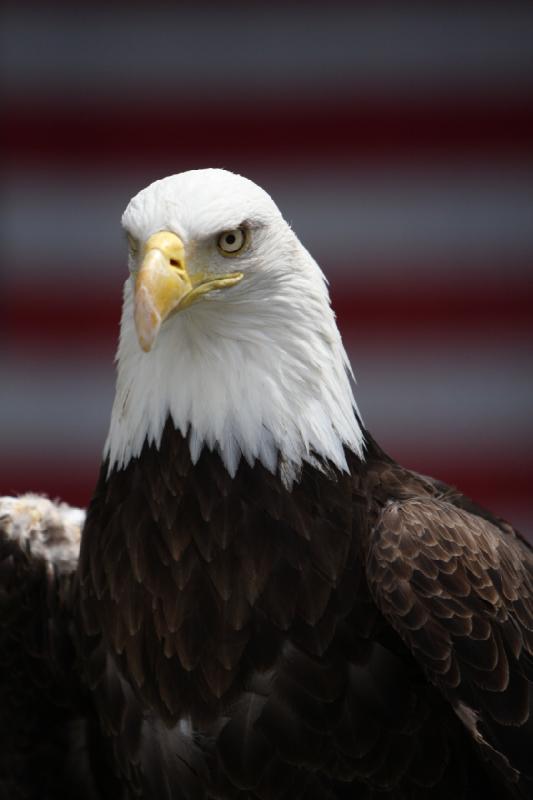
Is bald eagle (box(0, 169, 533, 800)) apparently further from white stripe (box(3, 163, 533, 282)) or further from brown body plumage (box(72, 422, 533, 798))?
white stripe (box(3, 163, 533, 282))

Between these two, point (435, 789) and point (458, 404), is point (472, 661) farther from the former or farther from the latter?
point (458, 404)

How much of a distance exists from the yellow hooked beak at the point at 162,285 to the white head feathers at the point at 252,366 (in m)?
0.06

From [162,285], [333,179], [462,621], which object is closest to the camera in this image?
[162,285]

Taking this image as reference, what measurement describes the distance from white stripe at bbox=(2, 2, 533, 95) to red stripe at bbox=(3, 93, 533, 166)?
4 cm

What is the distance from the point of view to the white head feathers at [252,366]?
1729 mm

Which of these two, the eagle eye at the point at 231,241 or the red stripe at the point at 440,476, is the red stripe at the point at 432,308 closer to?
the red stripe at the point at 440,476

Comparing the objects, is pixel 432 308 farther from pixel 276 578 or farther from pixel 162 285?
pixel 162 285

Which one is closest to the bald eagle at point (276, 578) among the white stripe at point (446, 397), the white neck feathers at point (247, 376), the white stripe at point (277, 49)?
the white neck feathers at point (247, 376)

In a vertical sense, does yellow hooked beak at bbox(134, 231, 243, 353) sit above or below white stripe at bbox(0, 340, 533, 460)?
above

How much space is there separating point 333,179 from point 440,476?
0.76 metres

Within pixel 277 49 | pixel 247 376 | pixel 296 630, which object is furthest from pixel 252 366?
pixel 277 49

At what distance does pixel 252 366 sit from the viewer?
1744 millimetres

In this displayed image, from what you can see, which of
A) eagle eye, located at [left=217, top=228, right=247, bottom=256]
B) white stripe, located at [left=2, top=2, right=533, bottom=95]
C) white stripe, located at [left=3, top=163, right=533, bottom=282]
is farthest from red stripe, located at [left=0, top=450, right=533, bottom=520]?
eagle eye, located at [left=217, top=228, right=247, bottom=256]

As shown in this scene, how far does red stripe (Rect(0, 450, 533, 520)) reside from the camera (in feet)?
11.8
